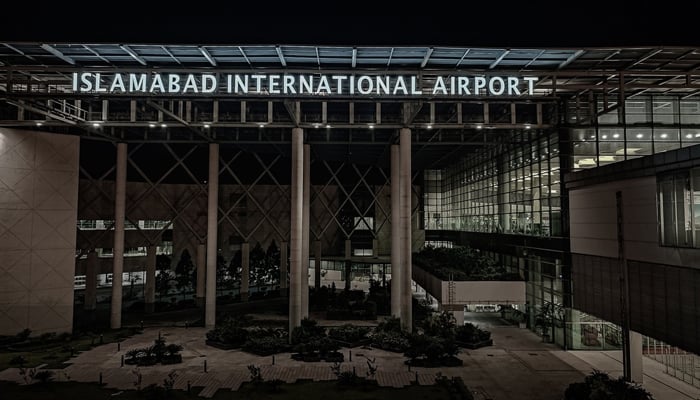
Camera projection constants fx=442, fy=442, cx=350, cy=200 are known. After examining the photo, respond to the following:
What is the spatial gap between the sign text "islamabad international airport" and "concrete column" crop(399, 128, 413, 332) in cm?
623

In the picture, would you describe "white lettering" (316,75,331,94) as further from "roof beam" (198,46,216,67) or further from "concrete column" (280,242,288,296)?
"concrete column" (280,242,288,296)

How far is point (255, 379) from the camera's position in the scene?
2195 centimetres

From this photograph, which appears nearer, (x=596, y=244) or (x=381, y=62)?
(x=596, y=244)

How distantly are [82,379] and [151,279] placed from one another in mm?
21443

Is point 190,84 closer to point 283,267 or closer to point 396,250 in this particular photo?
A: point 396,250

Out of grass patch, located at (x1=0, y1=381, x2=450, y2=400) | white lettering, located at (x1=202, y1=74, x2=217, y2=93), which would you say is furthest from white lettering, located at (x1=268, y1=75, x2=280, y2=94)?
grass patch, located at (x1=0, y1=381, x2=450, y2=400)

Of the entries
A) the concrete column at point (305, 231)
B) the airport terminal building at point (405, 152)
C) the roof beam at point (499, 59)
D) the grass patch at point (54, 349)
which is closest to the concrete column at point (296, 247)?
the airport terminal building at point (405, 152)

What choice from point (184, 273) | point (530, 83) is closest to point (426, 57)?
point (530, 83)

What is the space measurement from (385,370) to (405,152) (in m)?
15.7

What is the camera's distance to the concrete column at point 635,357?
2250 cm

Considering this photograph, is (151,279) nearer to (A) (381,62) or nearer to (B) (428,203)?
(A) (381,62)

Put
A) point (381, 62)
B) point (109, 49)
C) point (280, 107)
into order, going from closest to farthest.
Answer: point (109, 49)
point (381, 62)
point (280, 107)

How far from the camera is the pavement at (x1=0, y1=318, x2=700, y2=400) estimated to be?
2209cm

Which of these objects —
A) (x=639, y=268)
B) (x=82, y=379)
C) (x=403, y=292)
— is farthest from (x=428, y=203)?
(x=82, y=379)
